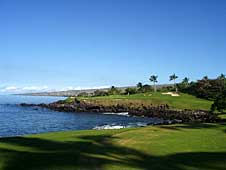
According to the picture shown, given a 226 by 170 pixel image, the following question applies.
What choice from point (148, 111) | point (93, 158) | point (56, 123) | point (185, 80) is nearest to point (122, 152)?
point (93, 158)

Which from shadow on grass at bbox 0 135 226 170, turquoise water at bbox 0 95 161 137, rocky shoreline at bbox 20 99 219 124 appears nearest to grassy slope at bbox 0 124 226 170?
shadow on grass at bbox 0 135 226 170

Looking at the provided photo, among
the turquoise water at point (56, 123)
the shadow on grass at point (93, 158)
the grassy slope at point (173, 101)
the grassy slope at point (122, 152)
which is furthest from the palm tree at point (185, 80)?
the shadow on grass at point (93, 158)

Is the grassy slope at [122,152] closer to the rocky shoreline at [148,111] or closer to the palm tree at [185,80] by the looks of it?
the rocky shoreline at [148,111]

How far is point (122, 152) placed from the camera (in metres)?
21.8

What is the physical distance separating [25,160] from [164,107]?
9207cm

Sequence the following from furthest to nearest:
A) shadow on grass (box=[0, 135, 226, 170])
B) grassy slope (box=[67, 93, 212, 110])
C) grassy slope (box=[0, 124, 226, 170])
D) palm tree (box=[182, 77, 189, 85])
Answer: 1. palm tree (box=[182, 77, 189, 85])
2. grassy slope (box=[67, 93, 212, 110])
3. grassy slope (box=[0, 124, 226, 170])
4. shadow on grass (box=[0, 135, 226, 170])

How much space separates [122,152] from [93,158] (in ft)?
9.37

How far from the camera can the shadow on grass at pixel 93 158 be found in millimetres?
17719

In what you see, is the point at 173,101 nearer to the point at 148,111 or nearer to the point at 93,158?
the point at 148,111

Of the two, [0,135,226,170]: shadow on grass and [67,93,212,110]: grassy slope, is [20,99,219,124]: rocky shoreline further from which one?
[0,135,226,170]: shadow on grass

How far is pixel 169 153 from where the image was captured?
21375 mm

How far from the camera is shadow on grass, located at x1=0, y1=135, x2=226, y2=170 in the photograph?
698 inches

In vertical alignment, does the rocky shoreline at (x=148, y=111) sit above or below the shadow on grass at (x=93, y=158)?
above

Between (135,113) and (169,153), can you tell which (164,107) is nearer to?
(135,113)
